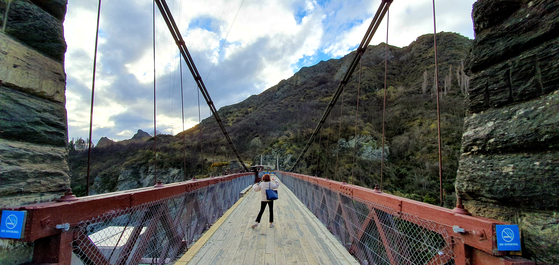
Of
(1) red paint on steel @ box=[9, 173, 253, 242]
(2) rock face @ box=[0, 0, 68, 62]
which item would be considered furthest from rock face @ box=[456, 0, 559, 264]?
(2) rock face @ box=[0, 0, 68, 62]

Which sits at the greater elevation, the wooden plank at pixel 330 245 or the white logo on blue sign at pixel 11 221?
the white logo on blue sign at pixel 11 221

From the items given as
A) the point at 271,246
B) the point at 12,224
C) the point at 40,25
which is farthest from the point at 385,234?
the point at 40,25

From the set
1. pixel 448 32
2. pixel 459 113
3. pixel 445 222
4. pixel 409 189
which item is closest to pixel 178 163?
pixel 409 189

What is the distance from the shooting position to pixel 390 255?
1.95m

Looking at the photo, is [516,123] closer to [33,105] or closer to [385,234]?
[385,234]

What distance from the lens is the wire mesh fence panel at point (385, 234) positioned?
145cm

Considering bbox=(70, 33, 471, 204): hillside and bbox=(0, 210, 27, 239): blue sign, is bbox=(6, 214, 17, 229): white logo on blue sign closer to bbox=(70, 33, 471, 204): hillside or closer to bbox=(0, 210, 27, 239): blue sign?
bbox=(0, 210, 27, 239): blue sign

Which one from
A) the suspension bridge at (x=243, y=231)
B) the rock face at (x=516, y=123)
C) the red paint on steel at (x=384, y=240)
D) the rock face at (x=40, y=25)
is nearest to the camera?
the rock face at (x=516, y=123)

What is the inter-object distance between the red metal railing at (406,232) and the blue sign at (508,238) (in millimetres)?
23

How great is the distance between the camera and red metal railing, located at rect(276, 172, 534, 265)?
3.58 ft

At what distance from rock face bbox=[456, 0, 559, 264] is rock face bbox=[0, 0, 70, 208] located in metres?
2.38

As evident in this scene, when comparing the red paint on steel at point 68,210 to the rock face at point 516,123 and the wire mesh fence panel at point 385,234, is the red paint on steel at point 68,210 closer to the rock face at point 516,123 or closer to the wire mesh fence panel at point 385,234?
the wire mesh fence panel at point 385,234

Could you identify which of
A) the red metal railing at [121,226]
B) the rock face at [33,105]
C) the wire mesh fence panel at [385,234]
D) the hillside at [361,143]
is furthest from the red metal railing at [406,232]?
the hillside at [361,143]

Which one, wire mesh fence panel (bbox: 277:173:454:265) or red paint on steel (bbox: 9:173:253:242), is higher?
red paint on steel (bbox: 9:173:253:242)
